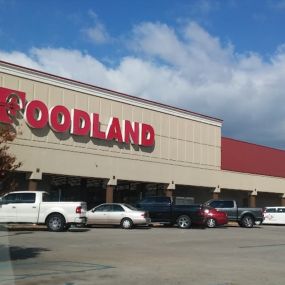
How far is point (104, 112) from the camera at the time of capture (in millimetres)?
37156

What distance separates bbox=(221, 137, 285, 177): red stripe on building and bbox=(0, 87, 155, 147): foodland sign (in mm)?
Answer: 11170

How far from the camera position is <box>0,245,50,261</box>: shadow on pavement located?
14880mm

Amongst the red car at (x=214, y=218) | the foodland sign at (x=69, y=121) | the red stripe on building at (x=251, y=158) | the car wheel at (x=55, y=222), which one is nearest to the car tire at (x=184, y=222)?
the red car at (x=214, y=218)

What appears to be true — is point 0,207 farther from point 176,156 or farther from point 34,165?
point 176,156

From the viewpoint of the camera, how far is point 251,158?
52.5 metres

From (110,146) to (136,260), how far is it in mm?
23205

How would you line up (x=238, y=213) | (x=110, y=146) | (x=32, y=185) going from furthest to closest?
1. (x=110, y=146)
2. (x=238, y=213)
3. (x=32, y=185)

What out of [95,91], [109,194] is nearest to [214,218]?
[109,194]

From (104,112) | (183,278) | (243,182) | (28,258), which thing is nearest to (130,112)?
(104,112)

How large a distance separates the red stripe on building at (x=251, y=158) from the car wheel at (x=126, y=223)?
2137 centimetres

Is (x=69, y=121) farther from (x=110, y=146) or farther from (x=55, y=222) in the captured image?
(x=55, y=222)

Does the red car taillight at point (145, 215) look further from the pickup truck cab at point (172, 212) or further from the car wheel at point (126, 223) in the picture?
the pickup truck cab at point (172, 212)

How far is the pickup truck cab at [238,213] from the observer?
3444 centimetres

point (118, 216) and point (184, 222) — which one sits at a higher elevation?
point (118, 216)
